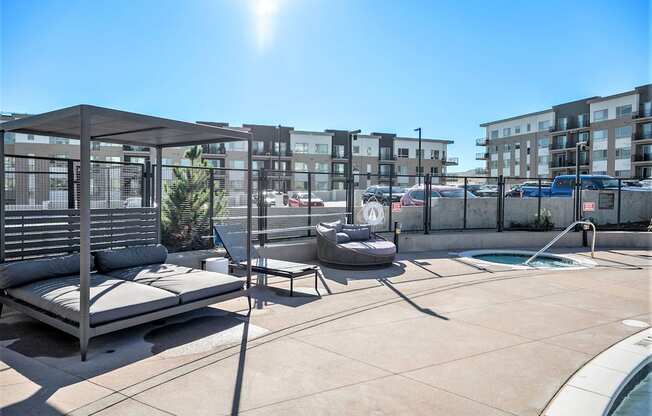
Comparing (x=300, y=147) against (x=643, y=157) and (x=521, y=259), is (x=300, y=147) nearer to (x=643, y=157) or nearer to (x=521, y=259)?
(x=643, y=157)

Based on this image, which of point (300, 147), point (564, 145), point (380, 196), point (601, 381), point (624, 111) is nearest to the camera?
point (601, 381)

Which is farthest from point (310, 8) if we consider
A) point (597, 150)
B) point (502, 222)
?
point (597, 150)

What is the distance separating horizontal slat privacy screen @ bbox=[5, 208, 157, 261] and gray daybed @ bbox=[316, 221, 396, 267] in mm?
4145

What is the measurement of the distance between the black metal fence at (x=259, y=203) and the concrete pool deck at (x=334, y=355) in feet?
10.1

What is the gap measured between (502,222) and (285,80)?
349 inches

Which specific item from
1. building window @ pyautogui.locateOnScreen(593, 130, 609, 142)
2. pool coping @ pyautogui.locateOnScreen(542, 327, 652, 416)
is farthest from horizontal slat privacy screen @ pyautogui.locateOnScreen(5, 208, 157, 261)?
building window @ pyautogui.locateOnScreen(593, 130, 609, 142)

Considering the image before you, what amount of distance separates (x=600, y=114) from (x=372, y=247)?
5422 centimetres

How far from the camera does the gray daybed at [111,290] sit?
15.2 feet

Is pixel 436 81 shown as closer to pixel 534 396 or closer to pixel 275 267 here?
pixel 275 267

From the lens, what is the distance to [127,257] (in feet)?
21.3

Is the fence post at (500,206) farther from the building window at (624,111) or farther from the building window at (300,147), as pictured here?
the building window at (624,111)

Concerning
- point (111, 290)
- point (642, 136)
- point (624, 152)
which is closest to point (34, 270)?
point (111, 290)

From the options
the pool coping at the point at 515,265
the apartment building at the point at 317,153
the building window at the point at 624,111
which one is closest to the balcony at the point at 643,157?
the building window at the point at 624,111

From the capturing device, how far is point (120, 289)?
526 centimetres
